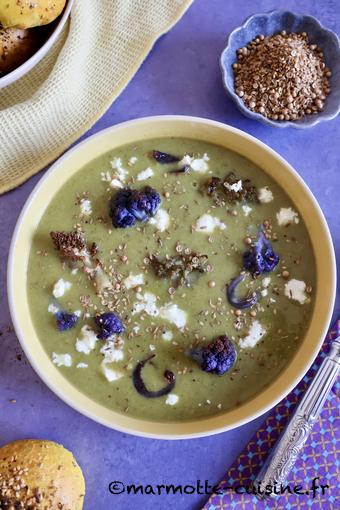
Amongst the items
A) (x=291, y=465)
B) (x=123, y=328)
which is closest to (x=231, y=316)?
(x=123, y=328)

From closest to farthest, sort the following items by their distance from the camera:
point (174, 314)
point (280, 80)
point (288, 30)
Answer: point (174, 314), point (280, 80), point (288, 30)

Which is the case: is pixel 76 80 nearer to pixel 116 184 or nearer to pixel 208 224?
pixel 116 184

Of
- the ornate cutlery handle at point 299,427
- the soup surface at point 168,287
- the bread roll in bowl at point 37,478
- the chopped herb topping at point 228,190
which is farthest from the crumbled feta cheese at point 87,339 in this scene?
the ornate cutlery handle at point 299,427

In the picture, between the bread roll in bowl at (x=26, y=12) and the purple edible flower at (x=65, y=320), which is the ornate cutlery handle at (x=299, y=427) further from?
the bread roll in bowl at (x=26, y=12)

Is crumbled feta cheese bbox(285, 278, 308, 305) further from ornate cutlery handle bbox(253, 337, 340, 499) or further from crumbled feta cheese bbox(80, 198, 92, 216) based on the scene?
crumbled feta cheese bbox(80, 198, 92, 216)

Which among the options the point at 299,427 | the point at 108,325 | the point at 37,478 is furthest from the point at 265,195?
the point at 37,478

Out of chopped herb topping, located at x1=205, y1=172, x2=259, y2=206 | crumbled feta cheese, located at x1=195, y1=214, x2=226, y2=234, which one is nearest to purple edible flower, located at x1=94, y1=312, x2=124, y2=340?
crumbled feta cheese, located at x1=195, y1=214, x2=226, y2=234
